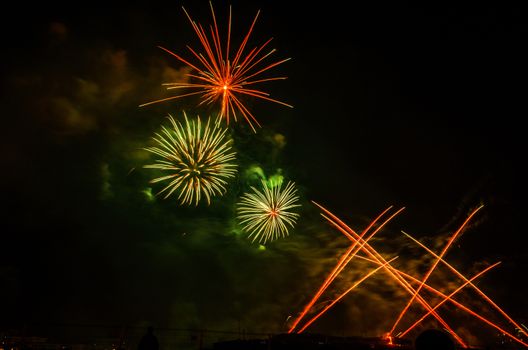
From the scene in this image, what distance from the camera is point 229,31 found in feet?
62.9

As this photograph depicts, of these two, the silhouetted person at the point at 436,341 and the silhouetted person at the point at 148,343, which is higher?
the silhouetted person at the point at 148,343

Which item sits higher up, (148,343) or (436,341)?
(148,343)

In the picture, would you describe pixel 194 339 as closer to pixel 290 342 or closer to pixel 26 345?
pixel 290 342

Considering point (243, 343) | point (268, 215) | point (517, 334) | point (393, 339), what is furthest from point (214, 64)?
point (517, 334)

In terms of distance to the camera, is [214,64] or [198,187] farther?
[198,187]

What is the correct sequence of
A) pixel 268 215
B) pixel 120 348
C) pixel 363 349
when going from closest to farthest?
pixel 120 348 < pixel 363 349 < pixel 268 215

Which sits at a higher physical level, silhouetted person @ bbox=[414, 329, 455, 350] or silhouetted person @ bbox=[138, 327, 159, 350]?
silhouetted person @ bbox=[138, 327, 159, 350]

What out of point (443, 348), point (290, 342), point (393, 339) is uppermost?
point (393, 339)

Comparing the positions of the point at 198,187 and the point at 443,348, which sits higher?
the point at 198,187

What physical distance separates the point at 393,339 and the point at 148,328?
51.4 ft

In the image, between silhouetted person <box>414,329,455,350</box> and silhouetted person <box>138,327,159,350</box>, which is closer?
silhouetted person <box>414,329,455,350</box>

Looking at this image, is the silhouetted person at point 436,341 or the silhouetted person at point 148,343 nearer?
the silhouetted person at point 436,341

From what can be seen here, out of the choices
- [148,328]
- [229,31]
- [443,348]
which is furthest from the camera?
[229,31]

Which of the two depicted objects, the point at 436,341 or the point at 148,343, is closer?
the point at 436,341
